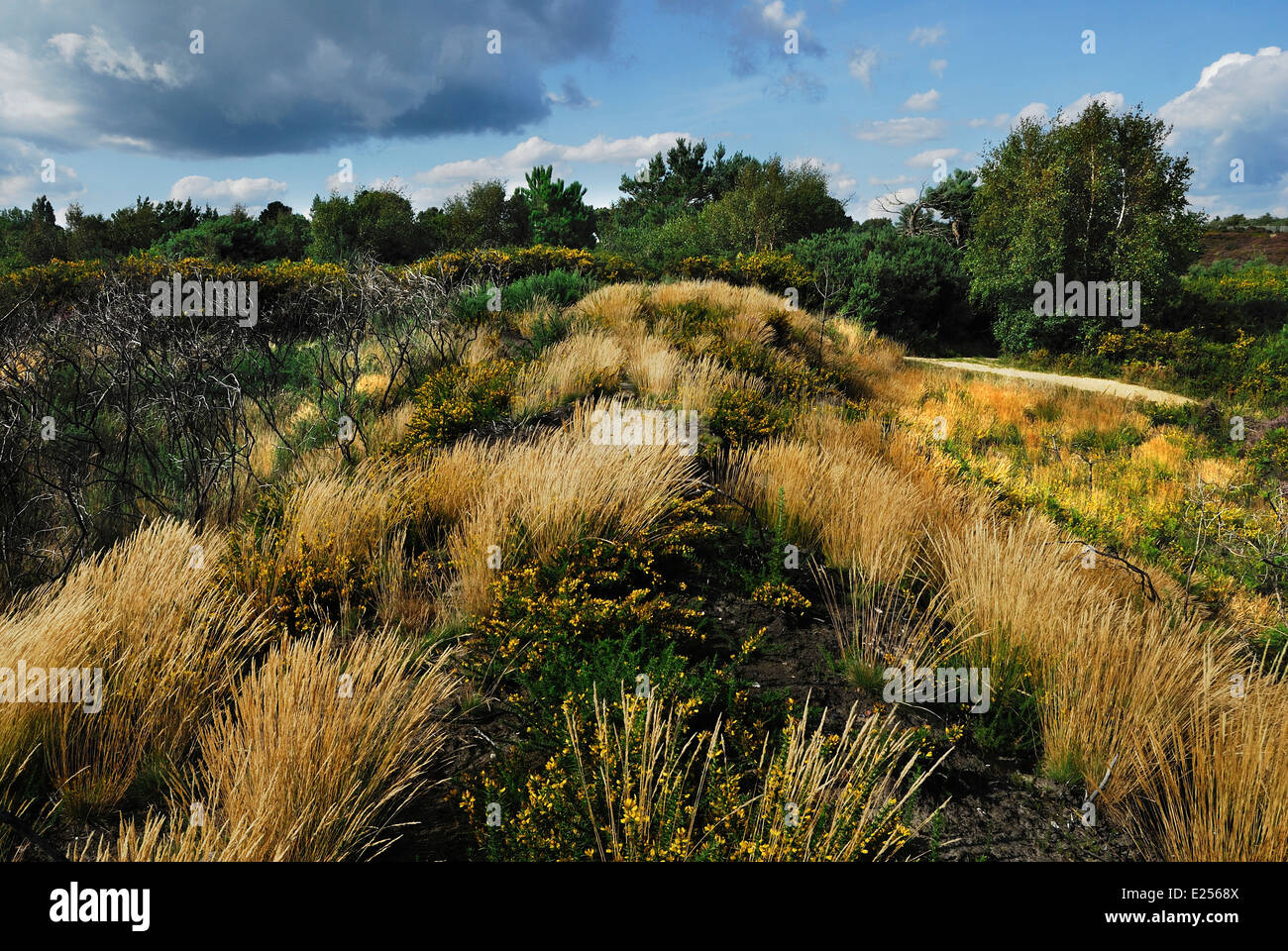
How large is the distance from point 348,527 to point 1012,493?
22.3 ft

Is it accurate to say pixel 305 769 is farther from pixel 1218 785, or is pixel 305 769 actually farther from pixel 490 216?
pixel 490 216

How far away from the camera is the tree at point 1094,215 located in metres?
19.1

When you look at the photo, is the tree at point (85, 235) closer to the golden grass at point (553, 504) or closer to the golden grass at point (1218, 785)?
the golden grass at point (553, 504)

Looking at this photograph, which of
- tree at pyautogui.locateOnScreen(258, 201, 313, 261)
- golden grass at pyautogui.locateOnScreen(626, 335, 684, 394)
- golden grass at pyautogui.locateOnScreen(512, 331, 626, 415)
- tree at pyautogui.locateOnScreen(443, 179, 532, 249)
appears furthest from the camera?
tree at pyautogui.locateOnScreen(443, 179, 532, 249)

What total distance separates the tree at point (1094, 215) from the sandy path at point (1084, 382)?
2.38m

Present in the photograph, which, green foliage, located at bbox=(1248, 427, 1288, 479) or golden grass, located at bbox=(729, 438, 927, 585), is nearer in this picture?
golden grass, located at bbox=(729, 438, 927, 585)

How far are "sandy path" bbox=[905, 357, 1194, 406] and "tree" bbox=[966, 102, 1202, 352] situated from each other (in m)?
2.38

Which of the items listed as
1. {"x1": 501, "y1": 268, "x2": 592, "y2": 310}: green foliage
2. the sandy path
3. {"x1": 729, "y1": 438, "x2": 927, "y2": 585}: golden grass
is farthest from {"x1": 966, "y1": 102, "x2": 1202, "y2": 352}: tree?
{"x1": 729, "y1": 438, "x2": 927, "y2": 585}: golden grass

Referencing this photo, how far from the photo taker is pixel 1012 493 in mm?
7406

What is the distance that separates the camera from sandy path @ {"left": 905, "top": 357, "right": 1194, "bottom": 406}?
15.7 meters

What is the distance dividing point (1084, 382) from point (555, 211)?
33749 millimetres

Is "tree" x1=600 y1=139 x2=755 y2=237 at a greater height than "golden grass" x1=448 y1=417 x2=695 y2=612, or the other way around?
"tree" x1=600 y1=139 x2=755 y2=237

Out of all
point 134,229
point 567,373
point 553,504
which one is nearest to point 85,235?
point 134,229

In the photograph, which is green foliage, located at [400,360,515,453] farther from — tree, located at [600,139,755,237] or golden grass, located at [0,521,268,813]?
tree, located at [600,139,755,237]
